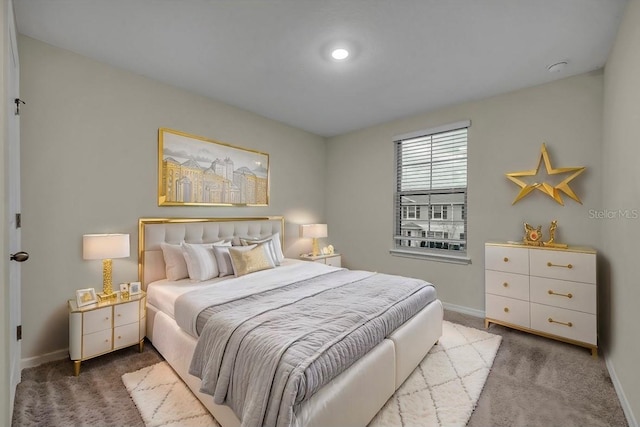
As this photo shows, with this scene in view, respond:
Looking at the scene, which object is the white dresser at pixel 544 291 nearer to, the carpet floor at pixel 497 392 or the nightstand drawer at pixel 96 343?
the carpet floor at pixel 497 392

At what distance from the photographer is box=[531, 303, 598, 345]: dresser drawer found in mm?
2447

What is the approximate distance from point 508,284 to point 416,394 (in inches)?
66.1

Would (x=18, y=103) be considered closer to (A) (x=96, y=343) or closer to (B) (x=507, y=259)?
(A) (x=96, y=343)

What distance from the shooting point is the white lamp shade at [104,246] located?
2273mm

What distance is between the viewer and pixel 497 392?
77.6 inches

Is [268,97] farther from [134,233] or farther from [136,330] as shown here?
[136,330]

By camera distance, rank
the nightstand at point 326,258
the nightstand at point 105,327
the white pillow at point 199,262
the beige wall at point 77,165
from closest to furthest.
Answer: the nightstand at point 105,327, the beige wall at point 77,165, the white pillow at point 199,262, the nightstand at point 326,258

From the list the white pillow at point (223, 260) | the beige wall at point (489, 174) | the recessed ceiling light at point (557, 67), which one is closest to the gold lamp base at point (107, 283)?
the white pillow at point (223, 260)

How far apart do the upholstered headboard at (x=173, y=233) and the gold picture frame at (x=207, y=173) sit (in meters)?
0.21

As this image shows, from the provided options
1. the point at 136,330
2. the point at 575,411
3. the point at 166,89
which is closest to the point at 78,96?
the point at 166,89

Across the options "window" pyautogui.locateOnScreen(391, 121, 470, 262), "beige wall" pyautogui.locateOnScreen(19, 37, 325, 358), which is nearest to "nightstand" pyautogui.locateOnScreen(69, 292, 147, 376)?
"beige wall" pyautogui.locateOnScreen(19, 37, 325, 358)

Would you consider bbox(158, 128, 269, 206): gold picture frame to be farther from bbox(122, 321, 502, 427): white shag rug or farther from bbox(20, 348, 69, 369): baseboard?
bbox(122, 321, 502, 427): white shag rug

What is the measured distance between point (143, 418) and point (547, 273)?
344cm

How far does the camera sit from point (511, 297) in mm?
2879
